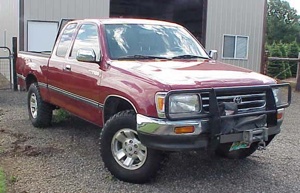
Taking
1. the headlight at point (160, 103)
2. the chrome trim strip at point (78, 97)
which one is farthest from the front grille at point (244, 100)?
the chrome trim strip at point (78, 97)

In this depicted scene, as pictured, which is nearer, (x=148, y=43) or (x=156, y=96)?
(x=156, y=96)

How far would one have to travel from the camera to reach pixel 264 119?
4.35 meters

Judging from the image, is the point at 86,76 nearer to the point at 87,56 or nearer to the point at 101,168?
the point at 87,56

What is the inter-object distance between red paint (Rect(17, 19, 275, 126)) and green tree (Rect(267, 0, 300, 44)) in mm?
55017

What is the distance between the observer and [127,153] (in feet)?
14.7

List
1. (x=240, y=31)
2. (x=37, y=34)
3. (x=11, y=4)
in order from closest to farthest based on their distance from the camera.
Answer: (x=37, y=34) < (x=11, y=4) < (x=240, y=31)

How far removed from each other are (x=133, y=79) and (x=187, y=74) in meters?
0.59

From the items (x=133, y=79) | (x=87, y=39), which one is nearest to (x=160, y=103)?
(x=133, y=79)

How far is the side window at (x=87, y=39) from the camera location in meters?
5.31

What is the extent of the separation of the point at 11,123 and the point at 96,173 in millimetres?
3453

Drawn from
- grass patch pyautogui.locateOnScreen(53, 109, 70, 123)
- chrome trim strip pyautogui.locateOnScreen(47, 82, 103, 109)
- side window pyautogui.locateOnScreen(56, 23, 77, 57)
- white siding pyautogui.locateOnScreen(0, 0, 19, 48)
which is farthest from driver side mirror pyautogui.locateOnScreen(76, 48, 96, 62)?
white siding pyautogui.locateOnScreen(0, 0, 19, 48)

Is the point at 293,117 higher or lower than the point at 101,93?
lower

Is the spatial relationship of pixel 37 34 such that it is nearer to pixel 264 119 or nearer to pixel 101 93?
pixel 101 93

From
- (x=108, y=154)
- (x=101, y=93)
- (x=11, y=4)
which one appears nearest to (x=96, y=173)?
(x=108, y=154)
